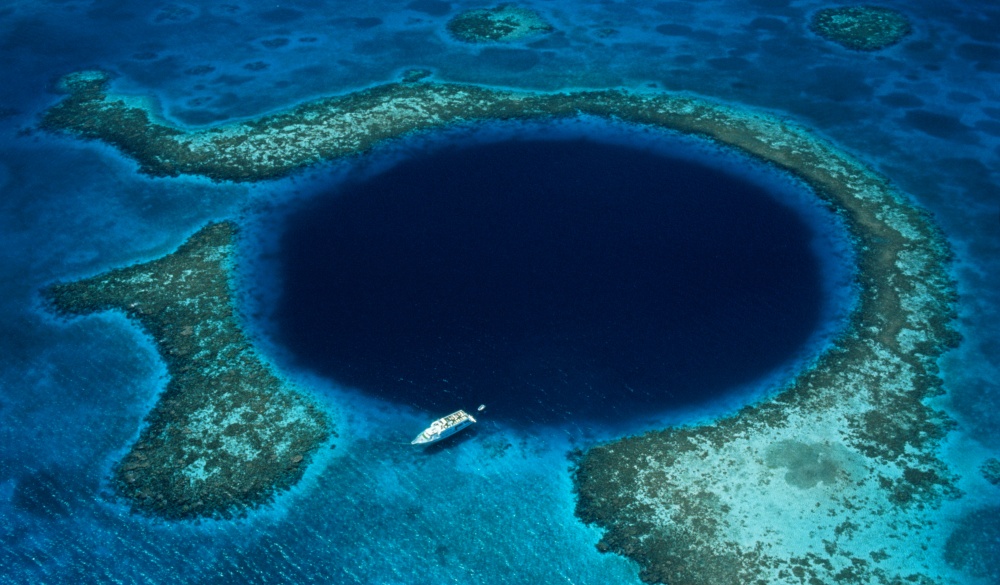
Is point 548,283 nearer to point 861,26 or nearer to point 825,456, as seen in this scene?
point 825,456

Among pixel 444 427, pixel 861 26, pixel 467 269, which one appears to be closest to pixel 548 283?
pixel 467 269

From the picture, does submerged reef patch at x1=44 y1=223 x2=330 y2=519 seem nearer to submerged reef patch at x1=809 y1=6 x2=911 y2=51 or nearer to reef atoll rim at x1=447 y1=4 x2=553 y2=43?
reef atoll rim at x1=447 y1=4 x2=553 y2=43

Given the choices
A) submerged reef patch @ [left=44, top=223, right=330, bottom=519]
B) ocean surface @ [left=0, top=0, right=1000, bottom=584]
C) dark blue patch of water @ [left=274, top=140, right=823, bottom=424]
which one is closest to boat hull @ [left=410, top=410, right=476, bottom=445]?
ocean surface @ [left=0, top=0, right=1000, bottom=584]

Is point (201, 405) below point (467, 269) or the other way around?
below

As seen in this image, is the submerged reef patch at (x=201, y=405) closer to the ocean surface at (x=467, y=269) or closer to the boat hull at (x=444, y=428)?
the ocean surface at (x=467, y=269)

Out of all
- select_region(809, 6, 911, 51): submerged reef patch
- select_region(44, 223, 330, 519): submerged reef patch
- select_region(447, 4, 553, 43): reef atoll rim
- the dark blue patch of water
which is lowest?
select_region(44, 223, 330, 519): submerged reef patch

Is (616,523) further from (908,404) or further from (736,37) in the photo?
(736,37)

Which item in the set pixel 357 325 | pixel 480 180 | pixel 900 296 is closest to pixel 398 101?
pixel 480 180
